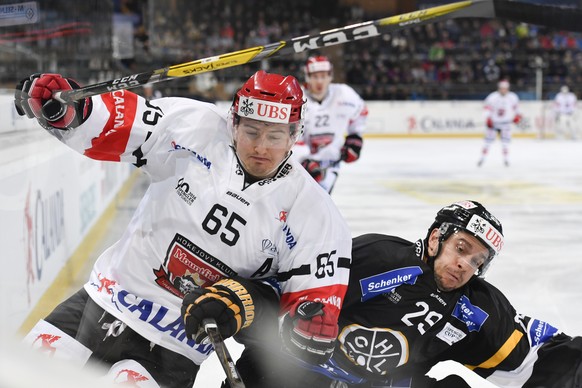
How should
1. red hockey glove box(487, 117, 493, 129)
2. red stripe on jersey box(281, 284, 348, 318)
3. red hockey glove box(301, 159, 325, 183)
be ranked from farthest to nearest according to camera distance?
red hockey glove box(487, 117, 493, 129) < red hockey glove box(301, 159, 325, 183) < red stripe on jersey box(281, 284, 348, 318)

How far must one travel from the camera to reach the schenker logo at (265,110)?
5.84 ft

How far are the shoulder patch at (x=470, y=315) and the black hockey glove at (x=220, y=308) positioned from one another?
0.60m

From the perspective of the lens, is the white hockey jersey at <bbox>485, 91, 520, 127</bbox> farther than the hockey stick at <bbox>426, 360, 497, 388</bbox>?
Yes

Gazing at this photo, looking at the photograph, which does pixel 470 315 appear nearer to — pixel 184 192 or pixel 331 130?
pixel 184 192

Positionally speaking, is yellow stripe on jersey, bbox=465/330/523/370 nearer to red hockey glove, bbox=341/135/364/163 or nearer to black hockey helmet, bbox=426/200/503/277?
black hockey helmet, bbox=426/200/503/277

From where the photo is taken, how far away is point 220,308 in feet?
5.49

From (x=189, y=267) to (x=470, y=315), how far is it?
0.76 m

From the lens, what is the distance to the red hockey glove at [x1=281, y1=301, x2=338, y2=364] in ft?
5.57

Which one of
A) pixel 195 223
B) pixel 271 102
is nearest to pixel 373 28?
pixel 271 102

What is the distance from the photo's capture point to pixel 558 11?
1713mm

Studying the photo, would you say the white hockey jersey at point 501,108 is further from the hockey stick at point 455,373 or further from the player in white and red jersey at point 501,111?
the hockey stick at point 455,373

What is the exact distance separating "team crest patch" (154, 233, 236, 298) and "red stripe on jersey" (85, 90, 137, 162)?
10.5 inches

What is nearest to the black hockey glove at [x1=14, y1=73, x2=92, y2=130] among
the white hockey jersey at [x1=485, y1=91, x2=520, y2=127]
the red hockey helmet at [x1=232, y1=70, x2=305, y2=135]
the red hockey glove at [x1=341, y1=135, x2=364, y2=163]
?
the red hockey helmet at [x1=232, y1=70, x2=305, y2=135]

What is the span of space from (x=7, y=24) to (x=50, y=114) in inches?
17.0
